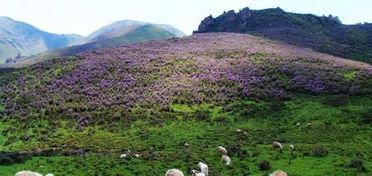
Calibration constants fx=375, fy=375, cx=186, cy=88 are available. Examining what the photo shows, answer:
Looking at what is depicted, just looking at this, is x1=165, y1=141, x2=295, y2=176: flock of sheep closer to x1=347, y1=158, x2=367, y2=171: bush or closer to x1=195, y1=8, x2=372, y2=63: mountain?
x1=347, y1=158, x2=367, y2=171: bush

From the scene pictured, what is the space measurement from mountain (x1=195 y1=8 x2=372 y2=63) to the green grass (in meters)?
57.5

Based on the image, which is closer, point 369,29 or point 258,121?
point 258,121

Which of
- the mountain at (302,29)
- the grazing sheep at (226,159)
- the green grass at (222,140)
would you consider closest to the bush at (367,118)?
the green grass at (222,140)

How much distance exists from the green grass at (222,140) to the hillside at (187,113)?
15 centimetres

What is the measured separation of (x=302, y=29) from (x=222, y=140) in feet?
374

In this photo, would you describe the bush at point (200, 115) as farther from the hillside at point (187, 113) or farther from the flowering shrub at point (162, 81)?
the flowering shrub at point (162, 81)

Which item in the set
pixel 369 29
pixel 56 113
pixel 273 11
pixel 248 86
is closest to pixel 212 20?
pixel 273 11

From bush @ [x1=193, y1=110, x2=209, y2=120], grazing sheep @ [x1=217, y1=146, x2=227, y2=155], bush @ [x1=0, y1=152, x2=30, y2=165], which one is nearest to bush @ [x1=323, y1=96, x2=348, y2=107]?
bush @ [x1=193, y1=110, x2=209, y2=120]

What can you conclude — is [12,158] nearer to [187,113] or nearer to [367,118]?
[187,113]

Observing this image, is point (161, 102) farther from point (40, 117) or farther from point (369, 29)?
point (369, 29)

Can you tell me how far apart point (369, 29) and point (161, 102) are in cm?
12054

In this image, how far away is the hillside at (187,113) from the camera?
40688 millimetres

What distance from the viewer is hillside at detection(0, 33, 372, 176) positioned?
40688 millimetres

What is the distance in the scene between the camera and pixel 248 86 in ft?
246
